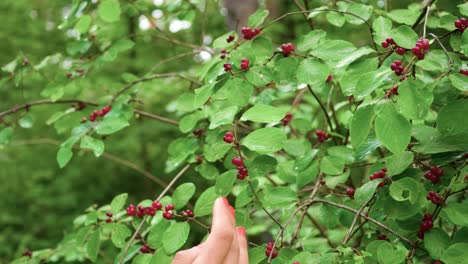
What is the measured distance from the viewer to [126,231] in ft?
5.03

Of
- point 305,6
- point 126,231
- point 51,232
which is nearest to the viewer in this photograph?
point 126,231

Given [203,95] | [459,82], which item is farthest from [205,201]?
[459,82]

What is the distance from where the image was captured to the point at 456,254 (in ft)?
3.35

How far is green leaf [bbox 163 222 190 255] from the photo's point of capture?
1196 millimetres

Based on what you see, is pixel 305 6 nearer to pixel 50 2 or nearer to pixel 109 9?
pixel 109 9

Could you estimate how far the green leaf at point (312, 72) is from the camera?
3.89 feet

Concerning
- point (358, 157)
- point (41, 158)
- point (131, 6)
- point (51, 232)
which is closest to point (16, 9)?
point (41, 158)

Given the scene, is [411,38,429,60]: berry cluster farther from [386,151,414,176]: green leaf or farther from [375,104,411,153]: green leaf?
[386,151,414,176]: green leaf

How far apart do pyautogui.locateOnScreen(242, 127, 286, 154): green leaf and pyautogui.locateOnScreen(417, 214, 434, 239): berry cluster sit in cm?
41

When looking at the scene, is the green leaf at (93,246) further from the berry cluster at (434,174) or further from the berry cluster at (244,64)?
the berry cluster at (434,174)

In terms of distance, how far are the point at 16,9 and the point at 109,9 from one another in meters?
4.08

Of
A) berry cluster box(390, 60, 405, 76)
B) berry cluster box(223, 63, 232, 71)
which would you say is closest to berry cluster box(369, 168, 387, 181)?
berry cluster box(390, 60, 405, 76)

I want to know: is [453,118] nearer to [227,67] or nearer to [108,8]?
[227,67]

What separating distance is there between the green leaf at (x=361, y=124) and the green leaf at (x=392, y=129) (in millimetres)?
28
